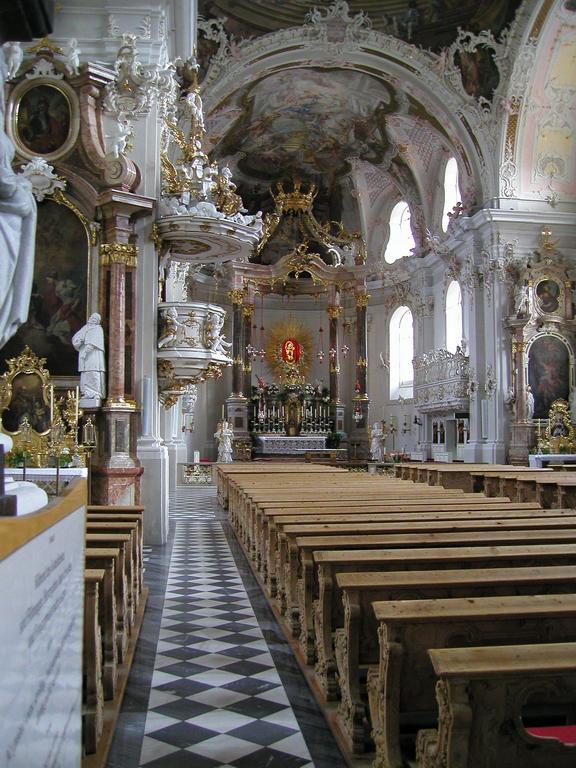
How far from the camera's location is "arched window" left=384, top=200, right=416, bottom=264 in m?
26.4

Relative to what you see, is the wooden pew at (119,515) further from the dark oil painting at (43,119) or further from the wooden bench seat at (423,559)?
the dark oil painting at (43,119)

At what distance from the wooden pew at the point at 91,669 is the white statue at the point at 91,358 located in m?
6.40

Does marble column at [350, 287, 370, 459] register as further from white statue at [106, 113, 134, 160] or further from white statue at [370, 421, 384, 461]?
white statue at [106, 113, 134, 160]

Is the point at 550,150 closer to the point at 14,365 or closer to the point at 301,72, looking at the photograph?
the point at 301,72

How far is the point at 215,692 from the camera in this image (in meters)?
4.32

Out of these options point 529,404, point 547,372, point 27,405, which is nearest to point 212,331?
point 27,405

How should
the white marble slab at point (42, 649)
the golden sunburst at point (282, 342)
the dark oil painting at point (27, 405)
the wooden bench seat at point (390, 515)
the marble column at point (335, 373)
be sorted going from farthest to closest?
the golden sunburst at point (282, 342)
the marble column at point (335, 373)
the dark oil painting at point (27, 405)
the wooden bench seat at point (390, 515)
the white marble slab at point (42, 649)

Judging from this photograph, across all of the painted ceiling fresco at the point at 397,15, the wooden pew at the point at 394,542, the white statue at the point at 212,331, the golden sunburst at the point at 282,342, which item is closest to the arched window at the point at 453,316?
the golden sunburst at the point at 282,342

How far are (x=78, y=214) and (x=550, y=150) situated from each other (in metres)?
13.5

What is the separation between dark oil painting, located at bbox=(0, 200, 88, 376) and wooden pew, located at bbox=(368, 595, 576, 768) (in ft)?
26.0

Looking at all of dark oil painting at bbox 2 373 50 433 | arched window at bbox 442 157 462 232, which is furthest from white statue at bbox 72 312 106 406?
arched window at bbox 442 157 462 232

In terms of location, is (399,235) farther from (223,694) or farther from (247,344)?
(223,694)

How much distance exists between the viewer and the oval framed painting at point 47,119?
1012cm

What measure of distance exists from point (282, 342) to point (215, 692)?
23774 mm
